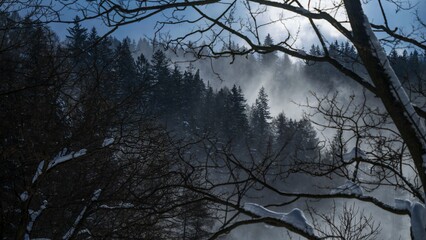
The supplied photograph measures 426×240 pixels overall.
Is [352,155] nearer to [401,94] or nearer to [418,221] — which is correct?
[418,221]

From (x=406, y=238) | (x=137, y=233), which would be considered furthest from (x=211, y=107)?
(x=137, y=233)

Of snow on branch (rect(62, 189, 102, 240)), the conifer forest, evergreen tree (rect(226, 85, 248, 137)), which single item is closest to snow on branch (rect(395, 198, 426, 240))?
the conifer forest

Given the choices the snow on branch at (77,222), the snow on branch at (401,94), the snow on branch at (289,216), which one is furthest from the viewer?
the snow on branch at (77,222)

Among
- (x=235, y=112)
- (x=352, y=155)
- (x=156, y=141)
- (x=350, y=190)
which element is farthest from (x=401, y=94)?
(x=235, y=112)

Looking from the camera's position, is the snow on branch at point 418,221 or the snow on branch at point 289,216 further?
the snow on branch at point 289,216

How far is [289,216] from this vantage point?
9.20ft

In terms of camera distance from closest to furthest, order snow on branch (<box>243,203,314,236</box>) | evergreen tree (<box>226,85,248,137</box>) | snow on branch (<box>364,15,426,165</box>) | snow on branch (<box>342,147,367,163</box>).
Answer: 1. snow on branch (<box>364,15,426,165</box>)
2. snow on branch (<box>243,203,314,236</box>)
3. snow on branch (<box>342,147,367,163</box>)
4. evergreen tree (<box>226,85,248,137</box>)

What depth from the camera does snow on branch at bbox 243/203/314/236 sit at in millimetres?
2654

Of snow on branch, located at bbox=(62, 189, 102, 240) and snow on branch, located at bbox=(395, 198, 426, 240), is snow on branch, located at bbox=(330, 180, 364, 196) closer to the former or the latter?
snow on branch, located at bbox=(395, 198, 426, 240)

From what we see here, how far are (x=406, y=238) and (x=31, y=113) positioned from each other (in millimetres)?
62963

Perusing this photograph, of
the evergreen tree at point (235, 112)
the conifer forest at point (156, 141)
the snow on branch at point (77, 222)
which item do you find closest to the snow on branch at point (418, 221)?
the conifer forest at point (156, 141)

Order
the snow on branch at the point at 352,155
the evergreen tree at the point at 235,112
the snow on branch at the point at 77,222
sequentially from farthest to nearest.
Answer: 1. the evergreen tree at the point at 235,112
2. the snow on branch at the point at 77,222
3. the snow on branch at the point at 352,155

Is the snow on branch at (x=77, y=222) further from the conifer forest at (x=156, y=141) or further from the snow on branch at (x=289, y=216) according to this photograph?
the snow on branch at (x=289, y=216)

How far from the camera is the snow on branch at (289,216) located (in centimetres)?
265
